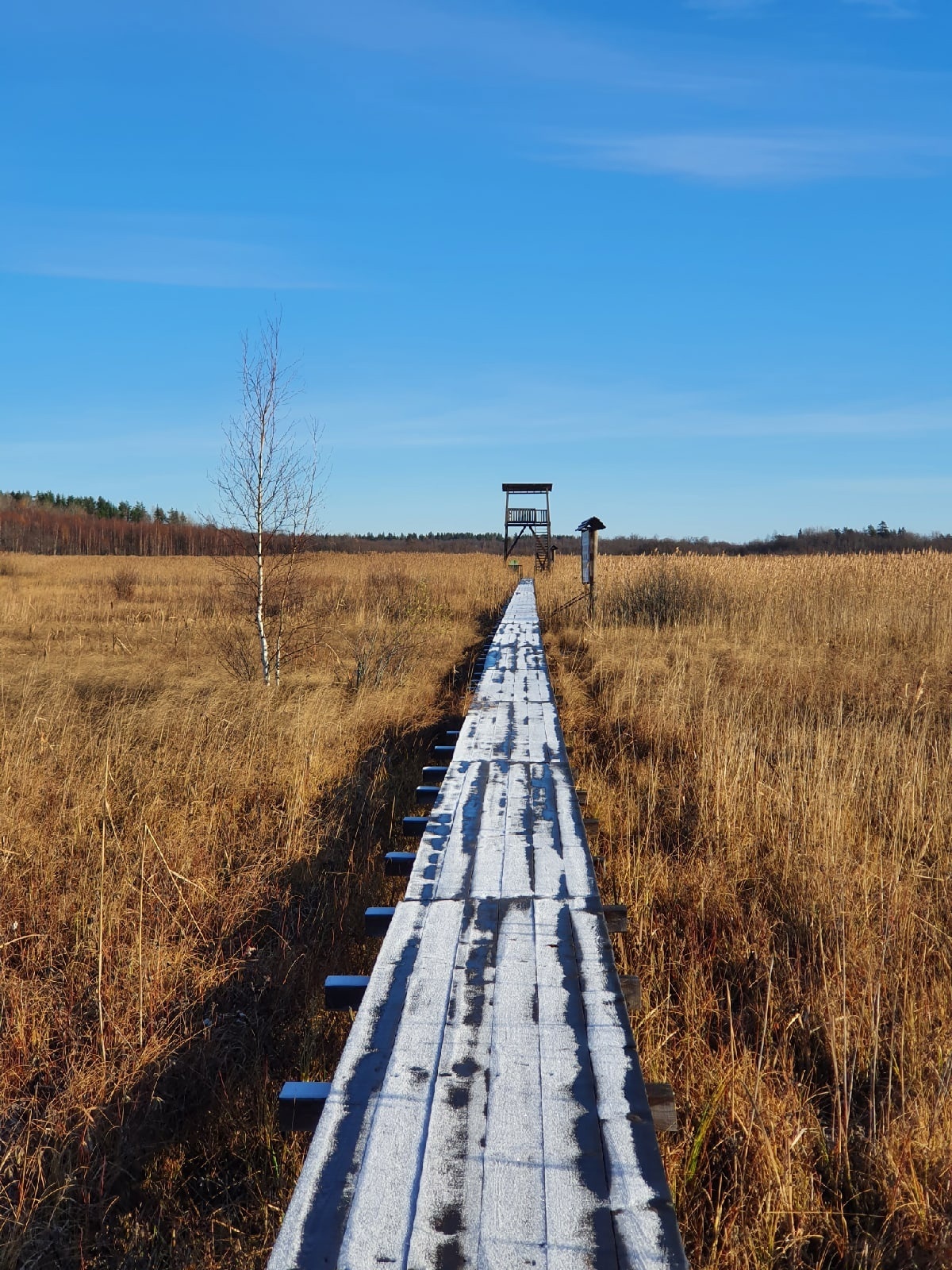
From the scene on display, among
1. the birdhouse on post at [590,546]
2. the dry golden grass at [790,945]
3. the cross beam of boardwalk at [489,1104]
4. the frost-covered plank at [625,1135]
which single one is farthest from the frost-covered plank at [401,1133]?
the birdhouse on post at [590,546]

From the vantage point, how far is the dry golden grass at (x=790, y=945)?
2.09 m

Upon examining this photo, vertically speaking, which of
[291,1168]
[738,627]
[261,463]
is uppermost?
[261,463]

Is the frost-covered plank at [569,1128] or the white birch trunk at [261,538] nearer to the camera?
the frost-covered plank at [569,1128]

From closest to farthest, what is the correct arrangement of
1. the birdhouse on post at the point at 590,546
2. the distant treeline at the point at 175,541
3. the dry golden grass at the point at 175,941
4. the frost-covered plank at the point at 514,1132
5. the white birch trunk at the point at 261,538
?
1. the frost-covered plank at the point at 514,1132
2. the dry golden grass at the point at 175,941
3. the white birch trunk at the point at 261,538
4. the birdhouse on post at the point at 590,546
5. the distant treeline at the point at 175,541

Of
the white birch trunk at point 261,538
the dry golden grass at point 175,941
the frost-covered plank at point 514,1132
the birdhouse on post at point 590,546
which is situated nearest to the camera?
the frost-covered plank at point 514,1132

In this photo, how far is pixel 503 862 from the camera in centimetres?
371

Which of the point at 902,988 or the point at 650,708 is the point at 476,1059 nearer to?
the point at 902,988

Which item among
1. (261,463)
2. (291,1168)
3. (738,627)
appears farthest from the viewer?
(738,627)

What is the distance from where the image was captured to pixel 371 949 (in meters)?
3.49

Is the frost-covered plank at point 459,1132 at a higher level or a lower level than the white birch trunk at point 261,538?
lower

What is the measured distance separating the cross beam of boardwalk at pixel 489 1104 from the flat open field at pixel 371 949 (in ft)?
1.08

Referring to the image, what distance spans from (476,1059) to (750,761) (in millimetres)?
3307

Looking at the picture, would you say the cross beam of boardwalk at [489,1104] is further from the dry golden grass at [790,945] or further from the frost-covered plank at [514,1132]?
the dry golden grass at [790,945]

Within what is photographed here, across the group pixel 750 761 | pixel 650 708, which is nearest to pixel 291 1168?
pixel 750 761
